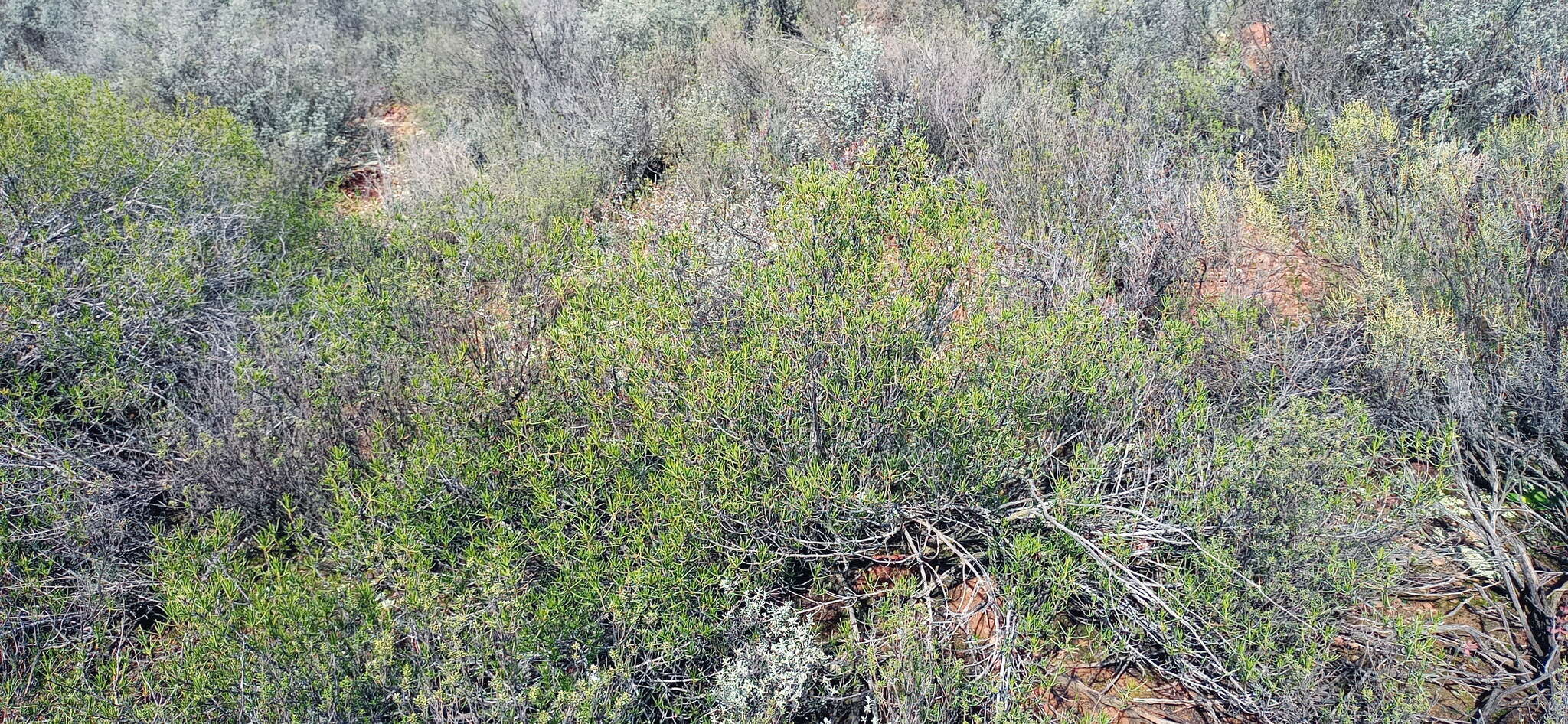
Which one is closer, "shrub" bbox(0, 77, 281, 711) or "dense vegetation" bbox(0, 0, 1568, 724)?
"dense vegetation" bbox(0, 0, 1568, 724)

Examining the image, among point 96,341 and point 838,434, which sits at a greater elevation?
point 838,434

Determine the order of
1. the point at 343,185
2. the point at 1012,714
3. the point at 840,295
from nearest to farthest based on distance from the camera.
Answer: the point at 1012,714, the point at 840,295, the point at 343,185

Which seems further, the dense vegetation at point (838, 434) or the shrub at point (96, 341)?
the shrub at point (96, 341)

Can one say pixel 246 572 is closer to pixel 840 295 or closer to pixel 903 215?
pixel 840 295

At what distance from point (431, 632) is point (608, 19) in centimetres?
729

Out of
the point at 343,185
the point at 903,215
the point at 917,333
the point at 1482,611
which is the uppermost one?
the point at 903,215

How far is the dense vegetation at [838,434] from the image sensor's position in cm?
249

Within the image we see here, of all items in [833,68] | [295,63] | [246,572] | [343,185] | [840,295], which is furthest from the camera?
[295,63]

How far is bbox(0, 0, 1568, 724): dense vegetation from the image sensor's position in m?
2.49

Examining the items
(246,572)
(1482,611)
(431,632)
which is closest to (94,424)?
(246,572)

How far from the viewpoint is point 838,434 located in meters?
2.88

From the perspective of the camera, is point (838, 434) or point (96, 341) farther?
point (96, 341)

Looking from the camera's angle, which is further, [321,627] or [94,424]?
[94,424]

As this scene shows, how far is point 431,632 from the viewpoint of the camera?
2441 millimetres
